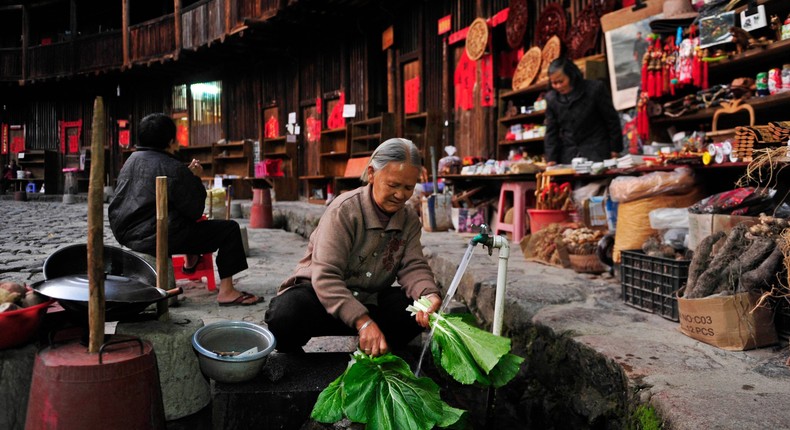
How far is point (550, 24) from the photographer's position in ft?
24.8

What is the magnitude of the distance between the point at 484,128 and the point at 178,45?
11.8 meters

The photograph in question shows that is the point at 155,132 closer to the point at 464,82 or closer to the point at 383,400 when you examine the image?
the point at 383,400

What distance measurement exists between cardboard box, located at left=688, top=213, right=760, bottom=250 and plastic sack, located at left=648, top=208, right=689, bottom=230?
0.44m

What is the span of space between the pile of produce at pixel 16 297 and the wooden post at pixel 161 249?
0.54m

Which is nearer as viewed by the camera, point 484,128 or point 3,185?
point 484,128

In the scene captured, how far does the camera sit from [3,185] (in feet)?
74.9

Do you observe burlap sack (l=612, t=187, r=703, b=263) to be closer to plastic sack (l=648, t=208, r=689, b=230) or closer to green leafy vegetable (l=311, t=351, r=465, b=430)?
plastic sack (l=648, t=208, r=689, b=230)

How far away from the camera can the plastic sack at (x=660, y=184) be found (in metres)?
4.32

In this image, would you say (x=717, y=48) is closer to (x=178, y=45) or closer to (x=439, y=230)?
(x=439, y=230)

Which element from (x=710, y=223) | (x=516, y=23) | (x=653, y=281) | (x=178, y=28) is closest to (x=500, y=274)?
(x=653, y=281)

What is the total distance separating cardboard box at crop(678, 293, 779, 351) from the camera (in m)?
2.62

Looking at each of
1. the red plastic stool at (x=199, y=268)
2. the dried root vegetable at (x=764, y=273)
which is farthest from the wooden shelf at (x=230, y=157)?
the dried root vegetable at (x=764, y=273)

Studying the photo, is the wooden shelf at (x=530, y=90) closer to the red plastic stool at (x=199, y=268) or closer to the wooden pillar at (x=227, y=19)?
the red plastic stool at (x=199, y=268)

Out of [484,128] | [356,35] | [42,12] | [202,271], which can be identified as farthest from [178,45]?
[202,271]
